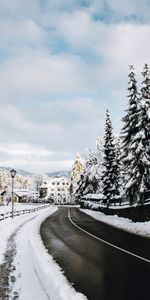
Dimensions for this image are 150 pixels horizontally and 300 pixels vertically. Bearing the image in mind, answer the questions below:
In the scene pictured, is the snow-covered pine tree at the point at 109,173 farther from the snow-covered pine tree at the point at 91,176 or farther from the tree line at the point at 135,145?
the snow-covered pine tree at the point at 91,176

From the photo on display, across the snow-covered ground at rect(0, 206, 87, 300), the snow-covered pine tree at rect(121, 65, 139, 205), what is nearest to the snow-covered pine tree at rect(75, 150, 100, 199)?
the snow-covered pine tree at rect(121, 65, 139, 205)

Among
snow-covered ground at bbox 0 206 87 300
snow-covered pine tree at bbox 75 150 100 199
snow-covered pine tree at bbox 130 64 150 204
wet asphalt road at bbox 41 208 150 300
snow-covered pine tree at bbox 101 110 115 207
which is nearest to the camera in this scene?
snow-covered ground at bbox 0 206 87 300

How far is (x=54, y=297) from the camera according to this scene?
8.32 meters

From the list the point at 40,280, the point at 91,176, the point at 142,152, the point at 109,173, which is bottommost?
the point at 40,280

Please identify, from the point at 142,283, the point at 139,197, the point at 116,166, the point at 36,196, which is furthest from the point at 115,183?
the point at 36,196

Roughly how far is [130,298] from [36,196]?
177 metres

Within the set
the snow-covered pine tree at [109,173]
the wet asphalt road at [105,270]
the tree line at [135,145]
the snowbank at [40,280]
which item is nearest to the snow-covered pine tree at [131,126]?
the tree line at [135,145]

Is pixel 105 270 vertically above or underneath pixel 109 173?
underneath

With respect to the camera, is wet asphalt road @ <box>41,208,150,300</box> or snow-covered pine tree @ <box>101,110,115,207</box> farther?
snow-covered pine tree @ <box>101,110,115,207</box>

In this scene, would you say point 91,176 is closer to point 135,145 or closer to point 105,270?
point 135,145

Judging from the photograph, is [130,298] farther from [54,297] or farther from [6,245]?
[6,245]

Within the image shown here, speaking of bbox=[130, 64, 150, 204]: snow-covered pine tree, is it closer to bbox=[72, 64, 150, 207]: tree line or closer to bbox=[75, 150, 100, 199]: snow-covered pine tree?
bbox=[72, 64, 150, 207]: tree line

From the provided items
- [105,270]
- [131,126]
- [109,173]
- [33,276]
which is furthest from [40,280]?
[109,173]

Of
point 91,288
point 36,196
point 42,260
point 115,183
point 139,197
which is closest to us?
point 91,288
